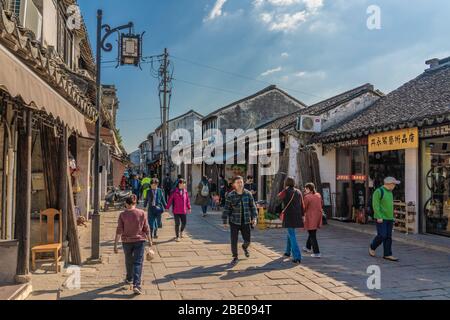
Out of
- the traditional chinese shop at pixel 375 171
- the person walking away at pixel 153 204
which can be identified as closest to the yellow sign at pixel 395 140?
the traditional chinese shop at pixel 375 171

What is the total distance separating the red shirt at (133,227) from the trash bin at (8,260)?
1.52 metres

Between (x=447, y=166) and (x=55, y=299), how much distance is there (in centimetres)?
989

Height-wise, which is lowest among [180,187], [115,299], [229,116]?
[115,299]

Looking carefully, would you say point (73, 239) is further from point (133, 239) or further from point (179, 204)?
point (179, 204)

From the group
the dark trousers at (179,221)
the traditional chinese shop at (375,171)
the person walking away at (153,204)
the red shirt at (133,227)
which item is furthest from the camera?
the traditional chinese shop at (375,171)

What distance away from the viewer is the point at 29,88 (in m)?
4.48

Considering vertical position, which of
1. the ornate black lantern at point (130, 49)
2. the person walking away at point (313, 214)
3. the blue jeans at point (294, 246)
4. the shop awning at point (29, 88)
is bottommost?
the blue jeans at point (294, 246)

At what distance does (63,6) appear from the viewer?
456 inches

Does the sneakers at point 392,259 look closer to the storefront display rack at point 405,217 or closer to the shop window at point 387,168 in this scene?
the storefront display rack at point 405,217

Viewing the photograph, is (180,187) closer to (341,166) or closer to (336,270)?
(336,270)

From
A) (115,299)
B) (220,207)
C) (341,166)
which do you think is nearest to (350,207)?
(341,166)

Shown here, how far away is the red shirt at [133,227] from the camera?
240 inches

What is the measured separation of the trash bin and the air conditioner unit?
1119 centimetres

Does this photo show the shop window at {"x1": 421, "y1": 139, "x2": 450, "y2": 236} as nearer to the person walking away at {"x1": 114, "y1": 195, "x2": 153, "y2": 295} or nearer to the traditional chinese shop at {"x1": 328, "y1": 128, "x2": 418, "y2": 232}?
the traditional chinese shop at {"x1": 328, "y1": 128, "x2": 418, "y2": 232}
